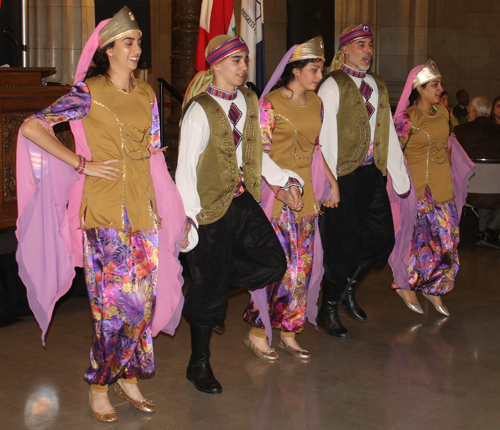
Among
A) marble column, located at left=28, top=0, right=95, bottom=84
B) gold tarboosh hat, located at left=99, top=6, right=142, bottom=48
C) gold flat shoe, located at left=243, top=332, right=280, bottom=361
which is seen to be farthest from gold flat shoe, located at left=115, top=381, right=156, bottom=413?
marble column, located at left=28, top=0, right=95, bottom=84

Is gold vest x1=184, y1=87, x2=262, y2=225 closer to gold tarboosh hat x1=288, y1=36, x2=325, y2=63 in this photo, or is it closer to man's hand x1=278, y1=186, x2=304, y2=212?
man's hand x1=278, y1=186, x2=304, y2=212

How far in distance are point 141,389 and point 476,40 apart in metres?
10.5

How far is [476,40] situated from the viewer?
12.5 m

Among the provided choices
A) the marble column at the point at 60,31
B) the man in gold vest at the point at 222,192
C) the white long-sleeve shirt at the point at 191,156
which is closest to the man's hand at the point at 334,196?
the man in gold vest at the point at 222,192

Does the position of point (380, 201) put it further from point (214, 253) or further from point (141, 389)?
point (141, 389)

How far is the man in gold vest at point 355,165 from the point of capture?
14.7ft

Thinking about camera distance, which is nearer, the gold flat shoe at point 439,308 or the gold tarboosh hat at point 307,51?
the gold tarboosh hat at point 307,51

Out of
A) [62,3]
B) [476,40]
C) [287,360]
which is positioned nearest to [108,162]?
[287,360]

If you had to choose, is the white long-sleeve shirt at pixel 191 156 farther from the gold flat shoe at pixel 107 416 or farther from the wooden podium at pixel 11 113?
the wooden podium at pixel 11 113

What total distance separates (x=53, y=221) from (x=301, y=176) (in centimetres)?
147

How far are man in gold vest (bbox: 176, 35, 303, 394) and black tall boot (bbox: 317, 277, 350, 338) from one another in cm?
103

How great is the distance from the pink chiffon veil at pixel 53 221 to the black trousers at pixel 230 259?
0.65 feet

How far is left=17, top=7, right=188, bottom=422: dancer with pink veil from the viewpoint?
10.9 feet

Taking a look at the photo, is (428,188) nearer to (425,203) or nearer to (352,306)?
(425,203)
